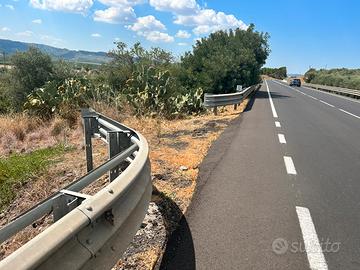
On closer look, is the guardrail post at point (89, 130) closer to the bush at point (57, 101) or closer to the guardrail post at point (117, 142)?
the guardrail post at point (117, 142)

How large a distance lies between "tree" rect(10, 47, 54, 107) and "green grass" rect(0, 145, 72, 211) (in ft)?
54.7

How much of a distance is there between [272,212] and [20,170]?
4.73 meters

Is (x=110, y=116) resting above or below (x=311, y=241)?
below

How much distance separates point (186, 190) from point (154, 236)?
164cm

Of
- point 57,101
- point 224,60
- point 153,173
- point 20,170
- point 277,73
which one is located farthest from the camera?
point 277,73

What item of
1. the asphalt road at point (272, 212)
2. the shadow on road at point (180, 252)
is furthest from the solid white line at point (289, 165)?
the shadow on road at point (180, 252)

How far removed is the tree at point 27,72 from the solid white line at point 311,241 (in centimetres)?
2207

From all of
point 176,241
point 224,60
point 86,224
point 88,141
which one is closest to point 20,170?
point 88,141

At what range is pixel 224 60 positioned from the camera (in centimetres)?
2694

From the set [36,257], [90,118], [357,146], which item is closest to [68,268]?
[36,257]

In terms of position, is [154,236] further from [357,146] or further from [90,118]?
[357,146]

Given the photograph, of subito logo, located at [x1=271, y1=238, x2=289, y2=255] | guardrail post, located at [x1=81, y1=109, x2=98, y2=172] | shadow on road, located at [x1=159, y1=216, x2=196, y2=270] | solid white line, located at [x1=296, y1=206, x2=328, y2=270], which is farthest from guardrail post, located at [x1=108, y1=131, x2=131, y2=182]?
solid white line, located at [x1=296, y1=206, x2=328, y2=270]

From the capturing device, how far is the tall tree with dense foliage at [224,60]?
87.5 feet

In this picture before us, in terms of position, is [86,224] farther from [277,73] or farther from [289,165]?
[277,73]
